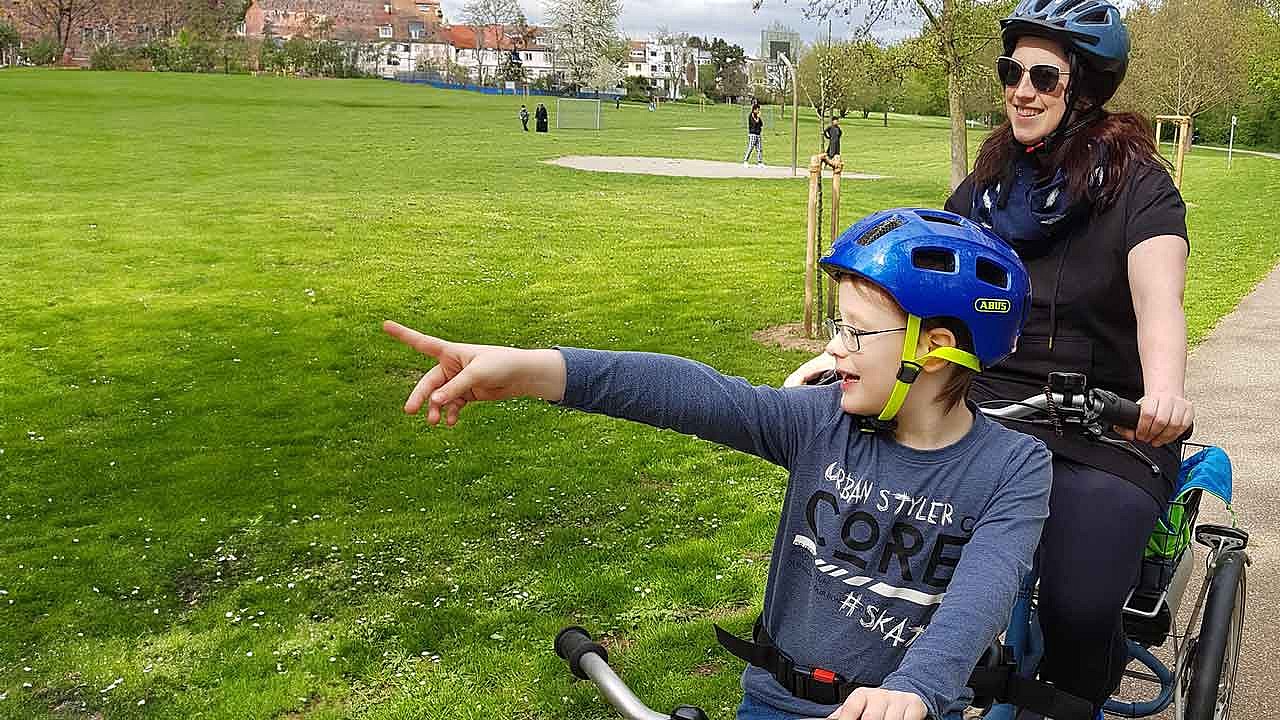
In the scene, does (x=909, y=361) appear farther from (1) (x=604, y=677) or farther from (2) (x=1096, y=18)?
(2) (x=1096, y=18)

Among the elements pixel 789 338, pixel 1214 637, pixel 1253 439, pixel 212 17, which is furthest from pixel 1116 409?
pixel 212 17

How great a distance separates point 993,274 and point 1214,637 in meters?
1.54

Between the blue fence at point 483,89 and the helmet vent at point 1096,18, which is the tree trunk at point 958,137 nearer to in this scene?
the helmet vent at point 1096,18

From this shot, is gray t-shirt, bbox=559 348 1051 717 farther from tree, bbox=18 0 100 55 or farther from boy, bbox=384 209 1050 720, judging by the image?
tree, bbox=18 0 100 55

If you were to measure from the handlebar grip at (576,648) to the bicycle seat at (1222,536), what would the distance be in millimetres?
1798

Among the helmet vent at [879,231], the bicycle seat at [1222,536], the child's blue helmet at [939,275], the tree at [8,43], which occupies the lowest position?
the bicycle seat at [1222,536]

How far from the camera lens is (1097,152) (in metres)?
3.23

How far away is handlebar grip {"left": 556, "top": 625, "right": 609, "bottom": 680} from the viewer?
122 inches

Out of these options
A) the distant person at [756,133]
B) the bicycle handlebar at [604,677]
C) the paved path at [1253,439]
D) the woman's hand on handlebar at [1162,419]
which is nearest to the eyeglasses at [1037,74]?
the woman's hand on handlebar at [1162,419]

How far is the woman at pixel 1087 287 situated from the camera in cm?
287

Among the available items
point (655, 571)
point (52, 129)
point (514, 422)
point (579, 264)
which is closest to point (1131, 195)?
point (655, 571)

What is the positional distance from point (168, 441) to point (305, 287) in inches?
260

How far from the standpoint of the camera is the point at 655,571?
6.00m

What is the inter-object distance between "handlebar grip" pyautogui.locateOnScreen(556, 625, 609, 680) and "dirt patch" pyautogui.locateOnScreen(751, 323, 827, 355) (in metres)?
8.41
